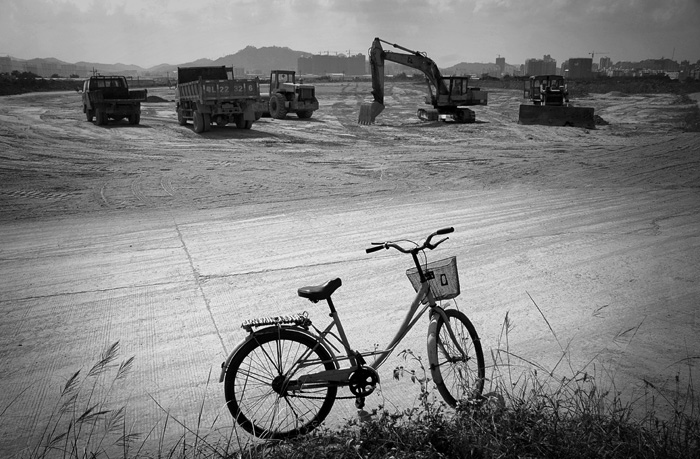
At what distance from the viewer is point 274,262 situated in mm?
7379

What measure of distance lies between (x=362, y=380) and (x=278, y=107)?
82.0 ft

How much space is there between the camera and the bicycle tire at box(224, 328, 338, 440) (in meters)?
3.67

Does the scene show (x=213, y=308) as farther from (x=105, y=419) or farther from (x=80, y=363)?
(x=105, y=419)

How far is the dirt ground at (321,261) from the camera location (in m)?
4.75

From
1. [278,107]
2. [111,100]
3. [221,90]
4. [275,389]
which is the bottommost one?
[275,389]

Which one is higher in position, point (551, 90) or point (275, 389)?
point (551, 90)

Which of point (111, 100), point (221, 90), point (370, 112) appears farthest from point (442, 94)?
point (111, 100)

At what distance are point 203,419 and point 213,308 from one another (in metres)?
1.98

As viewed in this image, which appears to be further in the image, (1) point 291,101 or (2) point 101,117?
(1) point 291,101

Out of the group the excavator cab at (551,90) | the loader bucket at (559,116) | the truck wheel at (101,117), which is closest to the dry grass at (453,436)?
the loader bucket at (559,116)

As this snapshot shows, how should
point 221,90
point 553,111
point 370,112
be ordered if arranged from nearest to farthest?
point 221,90
point 553,111
point 370,112

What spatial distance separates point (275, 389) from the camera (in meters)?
3.74

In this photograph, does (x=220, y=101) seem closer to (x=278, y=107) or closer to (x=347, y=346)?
(x=278, y=107)

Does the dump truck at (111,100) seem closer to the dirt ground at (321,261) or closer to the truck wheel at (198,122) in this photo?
the truck wheel at (198,122)
